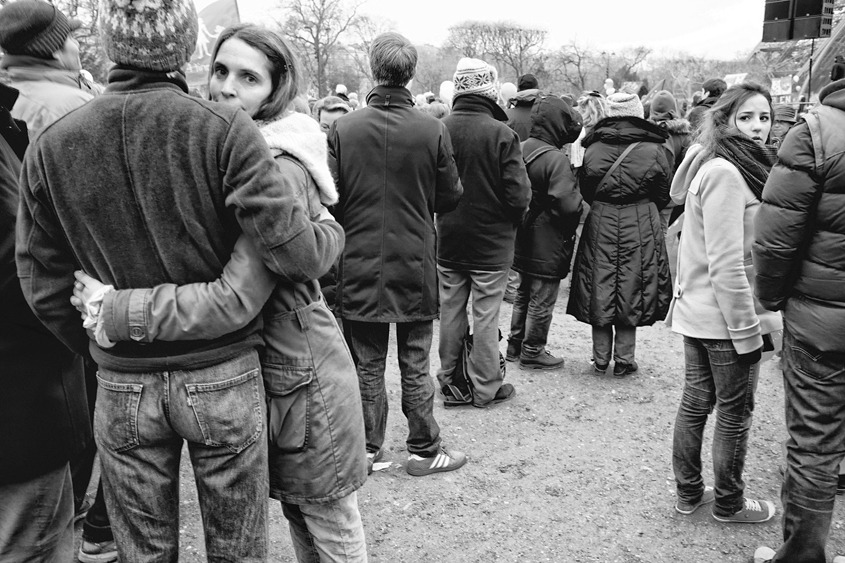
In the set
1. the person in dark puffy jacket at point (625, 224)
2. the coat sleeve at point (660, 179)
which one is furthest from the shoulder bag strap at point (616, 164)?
the coat sleeve at point (660, 179)

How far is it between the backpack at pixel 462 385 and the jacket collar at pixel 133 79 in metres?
3.28

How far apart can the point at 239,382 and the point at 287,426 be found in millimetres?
251

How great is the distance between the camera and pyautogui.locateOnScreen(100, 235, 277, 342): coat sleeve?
1693mm

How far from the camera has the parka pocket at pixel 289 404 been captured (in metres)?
1.98

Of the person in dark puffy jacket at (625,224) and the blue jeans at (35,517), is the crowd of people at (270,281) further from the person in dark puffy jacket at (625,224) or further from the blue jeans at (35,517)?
the person in dark puffy jacket at (625,224)

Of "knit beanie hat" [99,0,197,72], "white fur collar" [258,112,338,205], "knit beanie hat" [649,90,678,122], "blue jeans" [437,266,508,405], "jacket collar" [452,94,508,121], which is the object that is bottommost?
"blue jeans" [437,266,508,405]

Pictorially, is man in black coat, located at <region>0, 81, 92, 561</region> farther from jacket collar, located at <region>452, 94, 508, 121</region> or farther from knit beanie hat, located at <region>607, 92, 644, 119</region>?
knit beanie hat, located at <region>607, 92, 644, 119</region>

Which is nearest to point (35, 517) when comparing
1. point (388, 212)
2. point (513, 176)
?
point (388, 212)

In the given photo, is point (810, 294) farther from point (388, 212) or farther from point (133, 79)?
point (133, 79)

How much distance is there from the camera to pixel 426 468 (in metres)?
3.80

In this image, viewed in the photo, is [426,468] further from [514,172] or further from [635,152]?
[635,152]

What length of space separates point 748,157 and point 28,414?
285 centimetres

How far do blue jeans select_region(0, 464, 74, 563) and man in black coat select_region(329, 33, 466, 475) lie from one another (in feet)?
5.45

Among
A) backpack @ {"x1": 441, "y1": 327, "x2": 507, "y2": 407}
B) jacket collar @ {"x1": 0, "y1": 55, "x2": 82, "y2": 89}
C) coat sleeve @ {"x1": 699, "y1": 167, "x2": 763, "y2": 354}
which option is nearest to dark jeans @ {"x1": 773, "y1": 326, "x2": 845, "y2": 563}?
coat sleeve @ {"x1": 699, "y1": 167, "x2": 763, "y2": 354}
